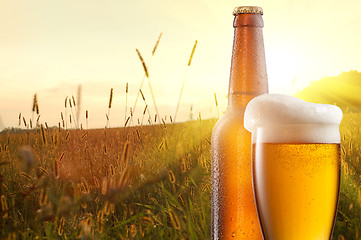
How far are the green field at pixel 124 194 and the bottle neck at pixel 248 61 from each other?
0.61 meters

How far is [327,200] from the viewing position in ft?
4.99

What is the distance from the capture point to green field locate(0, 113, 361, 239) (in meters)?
2.11

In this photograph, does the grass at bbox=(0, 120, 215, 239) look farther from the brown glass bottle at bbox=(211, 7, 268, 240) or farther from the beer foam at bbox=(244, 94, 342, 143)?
the beer foam at bbox=(244, 94, 342, 143)

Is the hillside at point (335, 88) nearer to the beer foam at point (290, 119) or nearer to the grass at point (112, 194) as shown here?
the grass at point (112, 194)

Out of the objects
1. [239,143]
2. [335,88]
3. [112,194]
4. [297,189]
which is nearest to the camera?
[297,189]

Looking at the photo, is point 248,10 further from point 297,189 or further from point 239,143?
point 297,189

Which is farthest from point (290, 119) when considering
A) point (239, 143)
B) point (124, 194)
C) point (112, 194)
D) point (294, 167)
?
point (124, 194)

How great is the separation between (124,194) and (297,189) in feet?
5.81

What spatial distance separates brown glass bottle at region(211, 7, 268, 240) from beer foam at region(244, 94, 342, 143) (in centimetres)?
23

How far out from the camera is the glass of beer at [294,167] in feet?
4.87

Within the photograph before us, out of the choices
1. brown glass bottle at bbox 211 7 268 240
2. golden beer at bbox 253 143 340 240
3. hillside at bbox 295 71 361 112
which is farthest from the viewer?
hillside at bbox 295 71 361 112

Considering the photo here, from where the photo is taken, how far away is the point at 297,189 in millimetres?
1476

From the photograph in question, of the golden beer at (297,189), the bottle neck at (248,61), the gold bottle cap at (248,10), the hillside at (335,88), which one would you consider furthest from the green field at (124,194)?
the hillside at (335,88)

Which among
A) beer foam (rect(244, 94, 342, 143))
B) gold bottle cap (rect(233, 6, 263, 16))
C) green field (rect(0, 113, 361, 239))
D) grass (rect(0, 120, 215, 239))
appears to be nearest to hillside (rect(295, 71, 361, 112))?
green field (rect(0, 113, 361, 239))
